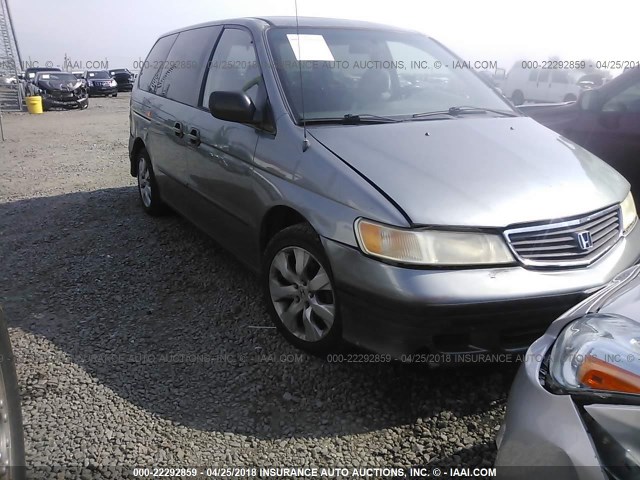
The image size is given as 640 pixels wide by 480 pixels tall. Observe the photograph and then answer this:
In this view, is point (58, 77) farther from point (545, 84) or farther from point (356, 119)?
point (356, 119)

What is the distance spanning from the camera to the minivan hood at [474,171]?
233cm

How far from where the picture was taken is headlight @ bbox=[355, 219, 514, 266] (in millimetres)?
2234

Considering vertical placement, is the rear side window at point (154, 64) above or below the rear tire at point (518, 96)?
above

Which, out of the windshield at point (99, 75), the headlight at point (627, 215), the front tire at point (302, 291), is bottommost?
the windshield at point (99, 75)

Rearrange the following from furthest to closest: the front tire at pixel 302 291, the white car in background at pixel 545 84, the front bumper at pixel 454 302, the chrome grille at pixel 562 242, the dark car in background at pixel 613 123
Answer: the white car in background at pixel 545 84 < the dark car in background at pixel 613 123 < the front tire at pixel 302 291 < the chrome grille at pixel 562 242 < the front bumper at pixel 454 302

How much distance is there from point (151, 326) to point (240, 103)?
1.39 metres

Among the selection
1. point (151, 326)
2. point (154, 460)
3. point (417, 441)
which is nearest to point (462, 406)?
point (417, 441)

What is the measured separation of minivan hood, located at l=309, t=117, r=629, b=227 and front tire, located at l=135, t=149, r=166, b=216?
101 inches

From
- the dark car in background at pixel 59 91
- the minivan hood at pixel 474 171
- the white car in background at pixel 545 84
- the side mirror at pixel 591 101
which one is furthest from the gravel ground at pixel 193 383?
the dark car in background at pixel 59 91

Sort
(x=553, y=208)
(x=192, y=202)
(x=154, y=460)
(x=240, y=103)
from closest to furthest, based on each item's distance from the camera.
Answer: (x=154, y=460)
(x=553, y=208)
(x=240, y=103)
(x=192, y=202)

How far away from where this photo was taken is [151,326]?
3.24 meters

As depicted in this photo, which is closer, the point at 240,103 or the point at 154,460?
the point at 154,460

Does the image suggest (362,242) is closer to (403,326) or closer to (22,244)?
(403,326)

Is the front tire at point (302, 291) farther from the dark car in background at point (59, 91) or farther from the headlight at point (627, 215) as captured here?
the dark car in background at point (59, 91)
